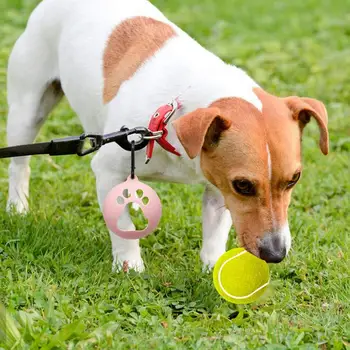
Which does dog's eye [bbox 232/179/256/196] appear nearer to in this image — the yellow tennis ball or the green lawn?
the yellow tennis ball

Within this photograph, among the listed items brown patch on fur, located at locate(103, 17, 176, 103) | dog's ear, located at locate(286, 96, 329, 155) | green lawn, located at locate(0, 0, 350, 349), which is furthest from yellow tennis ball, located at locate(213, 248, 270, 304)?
brown patch on fur, located at locate(103, 17, 176, 103)

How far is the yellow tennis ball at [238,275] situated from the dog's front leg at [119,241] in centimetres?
54

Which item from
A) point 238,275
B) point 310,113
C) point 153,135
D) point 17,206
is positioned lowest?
point 17,206

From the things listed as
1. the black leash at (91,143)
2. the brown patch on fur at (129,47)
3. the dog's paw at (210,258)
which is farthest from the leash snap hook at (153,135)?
the dog's paw at (210,258)

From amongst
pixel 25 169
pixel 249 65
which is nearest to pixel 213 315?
pixel 25 169

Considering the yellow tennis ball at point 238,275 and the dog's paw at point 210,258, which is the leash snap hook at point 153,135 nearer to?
the yellow tennis ball at point 238,275

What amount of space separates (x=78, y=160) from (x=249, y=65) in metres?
2.75

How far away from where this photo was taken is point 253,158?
365 cm

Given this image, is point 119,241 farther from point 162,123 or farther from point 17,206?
point 17,206

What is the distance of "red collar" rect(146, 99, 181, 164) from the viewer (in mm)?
3959

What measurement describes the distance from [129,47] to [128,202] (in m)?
1.06

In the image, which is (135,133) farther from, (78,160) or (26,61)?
(78,160)

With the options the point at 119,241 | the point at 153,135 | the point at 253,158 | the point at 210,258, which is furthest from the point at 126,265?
the point at 253,158

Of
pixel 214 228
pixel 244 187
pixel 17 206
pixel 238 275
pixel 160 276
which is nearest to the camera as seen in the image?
pixel 244 187
